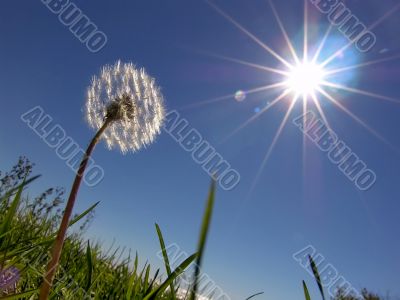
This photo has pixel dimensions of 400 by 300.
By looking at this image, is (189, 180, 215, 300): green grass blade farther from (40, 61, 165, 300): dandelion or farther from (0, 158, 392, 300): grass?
(40, 61, 165, 300): dandelion

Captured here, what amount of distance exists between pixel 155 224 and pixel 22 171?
5.90m

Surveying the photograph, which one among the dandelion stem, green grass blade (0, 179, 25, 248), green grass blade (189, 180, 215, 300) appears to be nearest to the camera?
green grass blade (189, 180, 215, 300)

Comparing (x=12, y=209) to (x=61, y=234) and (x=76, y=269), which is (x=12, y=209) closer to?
(x=61, y=234)

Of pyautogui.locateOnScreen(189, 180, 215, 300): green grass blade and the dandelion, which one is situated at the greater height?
the dandelion

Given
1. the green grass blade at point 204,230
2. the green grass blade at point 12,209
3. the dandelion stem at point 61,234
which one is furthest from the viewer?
the green grass blade at point 12,209

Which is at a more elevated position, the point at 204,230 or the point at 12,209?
the point at 204,230

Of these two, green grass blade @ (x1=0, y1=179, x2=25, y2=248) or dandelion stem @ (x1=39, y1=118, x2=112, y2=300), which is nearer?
dandelion stem @ (x1=39, y1=118, x2=112, y2=300)

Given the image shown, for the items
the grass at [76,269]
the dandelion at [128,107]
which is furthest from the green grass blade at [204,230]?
the dandelion at [128,107]

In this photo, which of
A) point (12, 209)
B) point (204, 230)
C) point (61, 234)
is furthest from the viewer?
point (12, 209)

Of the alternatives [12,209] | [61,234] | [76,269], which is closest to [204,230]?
[61,234]

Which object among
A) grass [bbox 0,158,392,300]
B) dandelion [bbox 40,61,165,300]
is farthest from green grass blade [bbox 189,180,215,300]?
dandelion [bbox 40,61,165,300]

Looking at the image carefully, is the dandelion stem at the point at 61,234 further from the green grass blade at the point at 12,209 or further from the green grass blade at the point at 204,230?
the green grass blade at the point at 204,230

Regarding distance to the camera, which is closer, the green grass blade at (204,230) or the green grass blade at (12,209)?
the green grass blade at (204,230)

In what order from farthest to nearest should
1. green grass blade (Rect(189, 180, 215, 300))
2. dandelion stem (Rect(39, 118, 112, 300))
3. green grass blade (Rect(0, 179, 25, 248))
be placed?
1. green grass blade (Rect(0, 179, 25, 248))
2. dandelion stem (Rect(39, 118, 112, 300))
3. green grass blade (Rect(189, 180, 215, 300))
